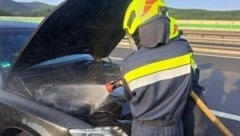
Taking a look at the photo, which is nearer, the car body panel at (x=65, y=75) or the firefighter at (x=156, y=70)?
the firefighter at (x=156, y=70)

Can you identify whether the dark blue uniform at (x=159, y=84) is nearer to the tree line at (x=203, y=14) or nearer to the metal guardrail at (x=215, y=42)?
the metal guardrail at (x=215, y=42)

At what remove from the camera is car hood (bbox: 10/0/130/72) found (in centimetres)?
380

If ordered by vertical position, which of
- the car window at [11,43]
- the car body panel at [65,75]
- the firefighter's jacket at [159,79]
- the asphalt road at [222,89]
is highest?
the car window at [11,43]

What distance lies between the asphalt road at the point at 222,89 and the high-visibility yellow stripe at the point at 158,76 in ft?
2.25

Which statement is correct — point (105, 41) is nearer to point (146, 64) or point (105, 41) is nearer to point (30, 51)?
point (30, 51)

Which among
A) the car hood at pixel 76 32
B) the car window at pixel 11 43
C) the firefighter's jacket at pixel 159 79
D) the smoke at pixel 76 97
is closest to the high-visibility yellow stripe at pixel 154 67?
the firefighter's jacket at pixel 159 79

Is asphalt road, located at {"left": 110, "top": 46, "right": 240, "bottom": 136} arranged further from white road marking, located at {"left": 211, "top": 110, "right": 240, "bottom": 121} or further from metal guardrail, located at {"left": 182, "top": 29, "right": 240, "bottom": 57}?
metal guardrail, located at {"left": 182, "top": 29, "right": 240, "bottom": 57}

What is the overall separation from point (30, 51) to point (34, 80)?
0.50 meters

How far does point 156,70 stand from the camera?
2910 mm

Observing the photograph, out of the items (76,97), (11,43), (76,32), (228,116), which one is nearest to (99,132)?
(76,97)

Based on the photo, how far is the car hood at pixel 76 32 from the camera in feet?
12.5

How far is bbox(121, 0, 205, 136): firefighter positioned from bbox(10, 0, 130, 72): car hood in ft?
3.32

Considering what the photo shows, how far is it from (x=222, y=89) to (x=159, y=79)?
6.05m

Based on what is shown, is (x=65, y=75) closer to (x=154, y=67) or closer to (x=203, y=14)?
(x=154, y=67)
